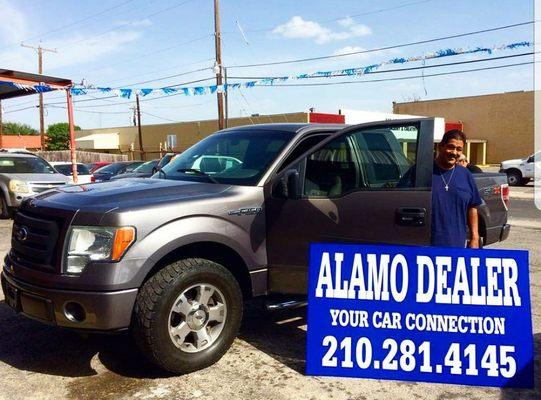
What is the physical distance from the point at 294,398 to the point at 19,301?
197 cm

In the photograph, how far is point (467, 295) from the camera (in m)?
3.50

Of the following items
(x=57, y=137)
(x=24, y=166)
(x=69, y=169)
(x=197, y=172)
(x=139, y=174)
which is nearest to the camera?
(x=197, y=172)

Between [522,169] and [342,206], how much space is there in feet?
70.5

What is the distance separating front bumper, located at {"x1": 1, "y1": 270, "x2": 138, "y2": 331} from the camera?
10.7ft

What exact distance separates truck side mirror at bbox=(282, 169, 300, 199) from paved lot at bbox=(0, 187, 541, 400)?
1235 millimetres

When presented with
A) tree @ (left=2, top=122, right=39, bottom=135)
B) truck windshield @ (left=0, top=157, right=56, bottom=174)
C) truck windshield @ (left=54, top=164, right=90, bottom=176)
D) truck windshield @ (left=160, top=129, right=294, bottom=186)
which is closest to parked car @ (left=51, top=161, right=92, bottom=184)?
truck windshield @ (left=54, top=164, right=90, bottom=176)

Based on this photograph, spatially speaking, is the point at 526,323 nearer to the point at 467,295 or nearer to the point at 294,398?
the point at 467,295

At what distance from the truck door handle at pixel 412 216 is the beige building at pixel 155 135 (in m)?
30.0

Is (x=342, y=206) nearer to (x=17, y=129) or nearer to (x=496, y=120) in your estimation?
(x=496, y=120)

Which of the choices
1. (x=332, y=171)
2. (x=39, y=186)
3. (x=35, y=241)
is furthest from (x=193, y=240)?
(x=39, y=186)

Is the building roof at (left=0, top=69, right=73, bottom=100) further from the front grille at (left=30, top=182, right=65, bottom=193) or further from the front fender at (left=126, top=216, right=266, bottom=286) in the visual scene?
the front fender at (left=126, top=216, right=266, bottom=286)

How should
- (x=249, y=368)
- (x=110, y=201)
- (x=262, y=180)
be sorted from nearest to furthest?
(x=110, y=201), (x=249, y=368), (x=262, y=180)

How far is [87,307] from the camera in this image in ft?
10.7

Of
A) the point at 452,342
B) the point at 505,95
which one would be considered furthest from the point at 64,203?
the point at 505,95
